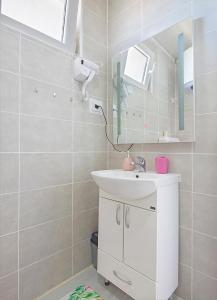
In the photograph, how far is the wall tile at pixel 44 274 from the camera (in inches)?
48.8

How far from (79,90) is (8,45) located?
599mm

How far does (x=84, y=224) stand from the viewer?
1.63 meters

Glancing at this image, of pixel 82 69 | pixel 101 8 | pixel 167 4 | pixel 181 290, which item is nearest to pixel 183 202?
pixel 181 290

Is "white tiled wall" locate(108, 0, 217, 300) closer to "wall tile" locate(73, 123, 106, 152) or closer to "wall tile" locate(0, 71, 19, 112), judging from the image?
"wall tile" locate(73, 123, 106, 152)

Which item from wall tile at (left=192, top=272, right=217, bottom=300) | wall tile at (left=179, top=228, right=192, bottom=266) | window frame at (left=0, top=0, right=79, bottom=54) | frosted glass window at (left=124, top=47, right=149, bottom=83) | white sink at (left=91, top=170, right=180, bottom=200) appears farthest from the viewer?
frosted glass window at (left=124, top=47, right=149, bottom=83)

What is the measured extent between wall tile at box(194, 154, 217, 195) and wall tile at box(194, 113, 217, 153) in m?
0.05

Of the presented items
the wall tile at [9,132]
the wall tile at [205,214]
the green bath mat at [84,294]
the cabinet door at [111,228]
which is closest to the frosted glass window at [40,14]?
the wall tile at [9,132]

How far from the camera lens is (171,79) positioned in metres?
1.33

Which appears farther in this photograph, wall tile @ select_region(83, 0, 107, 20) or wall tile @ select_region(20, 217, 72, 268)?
wall tile @ select_region(83, 0, 107, 20)

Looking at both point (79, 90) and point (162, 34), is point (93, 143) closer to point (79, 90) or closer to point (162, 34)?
point (79, 90)

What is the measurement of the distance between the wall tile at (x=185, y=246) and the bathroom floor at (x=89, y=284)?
1.61 ft

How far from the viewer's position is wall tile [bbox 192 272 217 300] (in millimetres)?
1122

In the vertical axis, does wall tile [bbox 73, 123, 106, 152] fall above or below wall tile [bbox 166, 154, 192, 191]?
above

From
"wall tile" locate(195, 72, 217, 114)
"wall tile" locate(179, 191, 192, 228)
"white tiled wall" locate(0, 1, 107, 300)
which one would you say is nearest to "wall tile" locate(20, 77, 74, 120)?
"white tiled wall" locate(0, 1, 107, 300)
